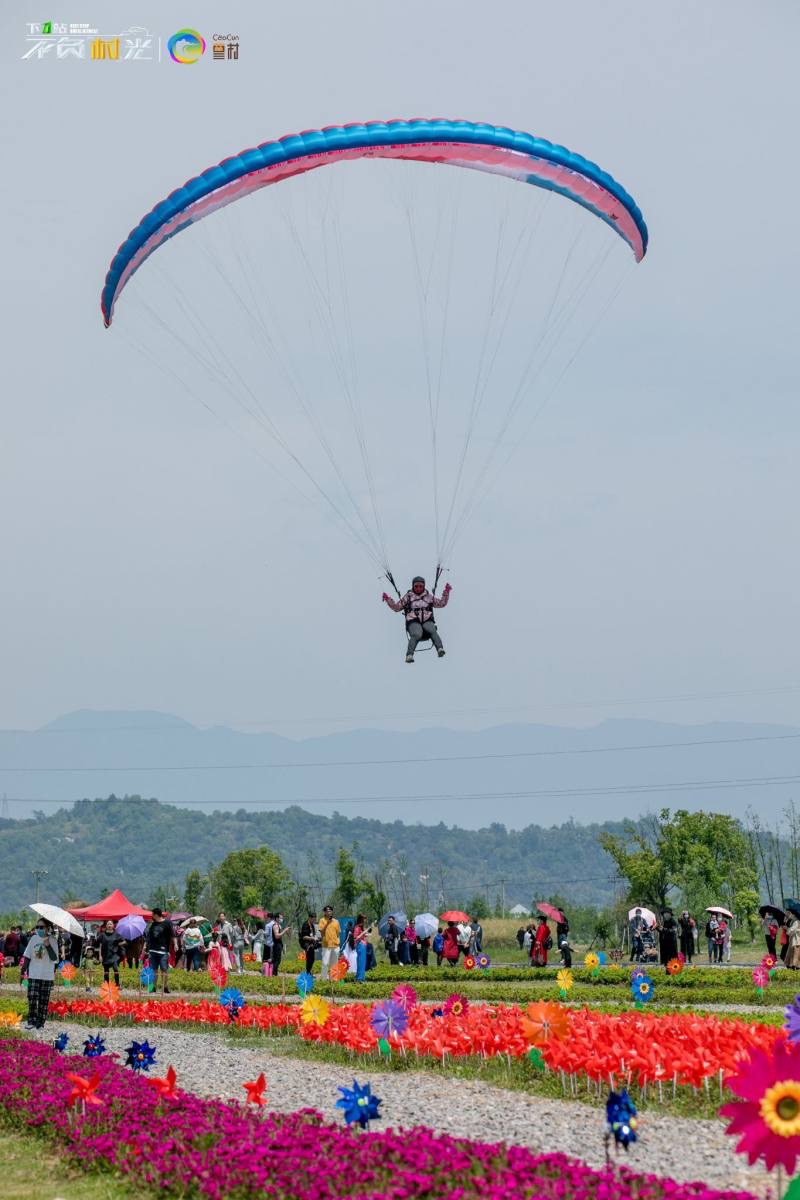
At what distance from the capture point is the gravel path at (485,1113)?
389 inches

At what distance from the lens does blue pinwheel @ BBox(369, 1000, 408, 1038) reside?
46.5 feet

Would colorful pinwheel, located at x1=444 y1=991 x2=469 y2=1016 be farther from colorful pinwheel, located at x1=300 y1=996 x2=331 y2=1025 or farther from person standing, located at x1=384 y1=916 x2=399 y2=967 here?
person standing, located at x1=384 y1=916 x2=399 y2=967

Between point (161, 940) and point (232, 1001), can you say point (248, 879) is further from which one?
point (232, 1001)

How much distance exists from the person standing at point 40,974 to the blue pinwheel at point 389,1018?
7.64m

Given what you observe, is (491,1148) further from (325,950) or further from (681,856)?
(681,856)

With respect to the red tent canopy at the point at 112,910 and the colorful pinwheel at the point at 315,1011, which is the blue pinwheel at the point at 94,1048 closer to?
the colorful pinwheel at the point at 315,1011

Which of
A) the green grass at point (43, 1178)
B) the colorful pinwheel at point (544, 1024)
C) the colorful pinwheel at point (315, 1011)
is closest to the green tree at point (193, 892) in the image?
the colorful pinwheel at point (315, 1011)

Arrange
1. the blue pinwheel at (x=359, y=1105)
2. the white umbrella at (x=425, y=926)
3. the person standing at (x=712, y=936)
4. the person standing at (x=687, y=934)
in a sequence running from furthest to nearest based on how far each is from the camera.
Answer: the white umbrella at (x=425, y=926) → the person standing at (x=687, y=934) → the person standing at (x=712, y=936) → the blue pinwheel at (x=359, y=1105)

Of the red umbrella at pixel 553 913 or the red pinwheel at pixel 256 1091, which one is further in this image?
the red umbrella at pixel 553 913

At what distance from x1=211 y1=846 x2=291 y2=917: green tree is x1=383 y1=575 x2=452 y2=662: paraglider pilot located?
245ft

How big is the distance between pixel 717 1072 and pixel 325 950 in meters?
17.4

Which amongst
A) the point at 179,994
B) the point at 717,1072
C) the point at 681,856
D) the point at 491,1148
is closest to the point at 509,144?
the point at 717,1072

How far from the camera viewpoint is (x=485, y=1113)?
11797 mm

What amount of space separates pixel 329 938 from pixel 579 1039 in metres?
15.6
